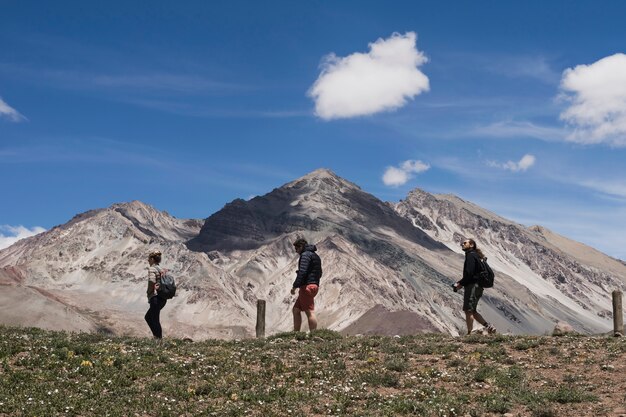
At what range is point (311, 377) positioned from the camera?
674 inches

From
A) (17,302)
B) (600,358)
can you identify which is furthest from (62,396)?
(17,302)

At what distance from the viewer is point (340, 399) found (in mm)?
15312

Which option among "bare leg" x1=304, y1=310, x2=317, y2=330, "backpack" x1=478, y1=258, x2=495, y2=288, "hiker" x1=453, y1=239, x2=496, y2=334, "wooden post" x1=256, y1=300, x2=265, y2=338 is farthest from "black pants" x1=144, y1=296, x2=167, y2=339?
"backpack" x1=478, y1=258, x2=495, y2=288

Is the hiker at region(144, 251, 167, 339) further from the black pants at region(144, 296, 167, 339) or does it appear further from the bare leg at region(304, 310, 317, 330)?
the bare leg at region(304, 310, 317, 330)

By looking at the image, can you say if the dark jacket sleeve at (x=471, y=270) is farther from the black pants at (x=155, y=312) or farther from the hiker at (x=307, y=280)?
the black pants at (x=155, y=312)

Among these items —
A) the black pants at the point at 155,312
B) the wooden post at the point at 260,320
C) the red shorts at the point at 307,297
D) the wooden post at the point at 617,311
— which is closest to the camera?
the black pants at the point at 155,312

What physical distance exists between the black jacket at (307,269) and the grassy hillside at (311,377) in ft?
6.96

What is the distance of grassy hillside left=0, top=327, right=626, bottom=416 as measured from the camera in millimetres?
14559

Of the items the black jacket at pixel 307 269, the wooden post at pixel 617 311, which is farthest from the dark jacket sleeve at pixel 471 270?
the wooden post at pixel 617 311

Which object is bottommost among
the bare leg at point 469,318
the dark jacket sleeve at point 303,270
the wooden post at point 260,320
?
Result: the wooden post at point 260,320

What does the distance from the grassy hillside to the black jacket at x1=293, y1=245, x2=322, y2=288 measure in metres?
2.12

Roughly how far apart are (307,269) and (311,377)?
5922 mm

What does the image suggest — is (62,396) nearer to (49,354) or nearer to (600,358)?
(49,354)

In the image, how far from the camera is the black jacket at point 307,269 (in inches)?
890
